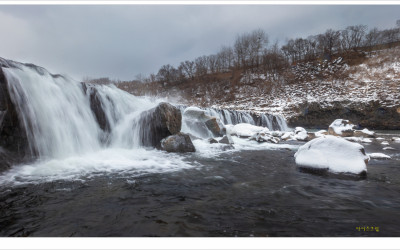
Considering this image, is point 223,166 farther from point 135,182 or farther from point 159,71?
point 159,71

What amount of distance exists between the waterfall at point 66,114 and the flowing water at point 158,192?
0.04 meters

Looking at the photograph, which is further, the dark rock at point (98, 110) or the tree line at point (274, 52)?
the tree line at point (274, 52)

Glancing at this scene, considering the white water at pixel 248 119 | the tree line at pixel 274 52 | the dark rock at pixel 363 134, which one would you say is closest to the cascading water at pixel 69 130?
the white water at pixel 248 119

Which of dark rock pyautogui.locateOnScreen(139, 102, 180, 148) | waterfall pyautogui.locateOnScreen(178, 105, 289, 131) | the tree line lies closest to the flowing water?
dark rock pyautogui.locateOnScreen(139, 102, 180, 148)

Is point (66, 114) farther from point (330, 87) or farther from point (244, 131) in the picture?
point (330, 87)

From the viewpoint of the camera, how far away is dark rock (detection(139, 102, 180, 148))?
7980 mm

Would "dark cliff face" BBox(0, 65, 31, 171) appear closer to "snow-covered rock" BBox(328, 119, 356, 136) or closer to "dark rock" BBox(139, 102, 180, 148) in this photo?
"dark rock" BBox(139, 102, 180, 148)

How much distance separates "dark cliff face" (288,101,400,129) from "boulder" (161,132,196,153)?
2203cm

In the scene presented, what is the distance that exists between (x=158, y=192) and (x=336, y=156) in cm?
449

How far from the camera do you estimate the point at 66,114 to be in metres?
6.64

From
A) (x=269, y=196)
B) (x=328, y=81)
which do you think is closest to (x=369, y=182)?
(x=269, y=196)

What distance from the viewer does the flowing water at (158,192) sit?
7.20 ft

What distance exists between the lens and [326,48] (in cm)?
4666

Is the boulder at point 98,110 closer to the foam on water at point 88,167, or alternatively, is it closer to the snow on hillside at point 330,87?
the foam on water at point 88,167
